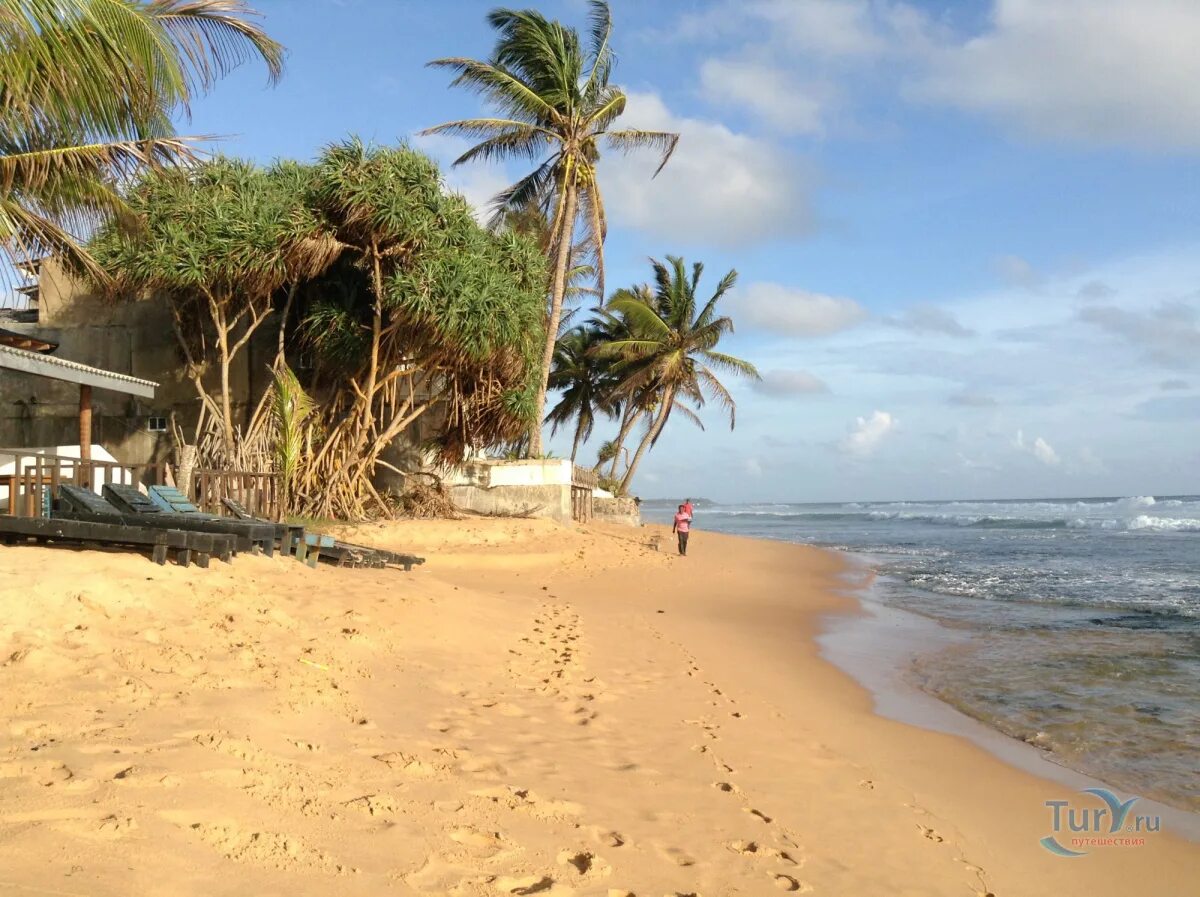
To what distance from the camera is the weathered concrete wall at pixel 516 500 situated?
707 inches

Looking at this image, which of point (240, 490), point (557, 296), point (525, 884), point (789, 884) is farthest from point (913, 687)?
point (557, 296)

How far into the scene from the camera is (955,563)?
2267 centimetres

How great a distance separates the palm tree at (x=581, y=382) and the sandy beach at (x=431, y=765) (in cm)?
2570

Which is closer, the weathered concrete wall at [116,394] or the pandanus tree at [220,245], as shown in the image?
the pandanus tree at [220,245]

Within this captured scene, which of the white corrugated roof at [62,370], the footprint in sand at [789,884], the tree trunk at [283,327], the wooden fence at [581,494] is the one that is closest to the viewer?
the footprint in sand at [789,884]

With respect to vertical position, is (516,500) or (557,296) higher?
(557,296)

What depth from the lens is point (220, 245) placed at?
14344 millimetres

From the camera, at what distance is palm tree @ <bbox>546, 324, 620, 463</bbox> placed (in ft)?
110

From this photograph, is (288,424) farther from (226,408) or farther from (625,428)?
(625,428)

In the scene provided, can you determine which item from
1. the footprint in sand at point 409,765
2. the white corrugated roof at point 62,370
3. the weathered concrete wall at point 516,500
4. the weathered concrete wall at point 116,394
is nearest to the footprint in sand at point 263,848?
the footprint in sand at point 409,765

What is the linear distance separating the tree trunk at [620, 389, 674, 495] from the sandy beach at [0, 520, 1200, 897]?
23295mm

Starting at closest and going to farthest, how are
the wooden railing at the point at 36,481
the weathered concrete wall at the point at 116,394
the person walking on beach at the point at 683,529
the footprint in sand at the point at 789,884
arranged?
the footprint in sand at the point at 789,884, the wooden railing at the point at 36,481, the weathered concrete wall at the point at 116,394, the person walking on beach at the point at 683,529

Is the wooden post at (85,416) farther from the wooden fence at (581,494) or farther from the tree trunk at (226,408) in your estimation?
the wooden fence at (581,494)

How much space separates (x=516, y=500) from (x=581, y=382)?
56.9 feet
